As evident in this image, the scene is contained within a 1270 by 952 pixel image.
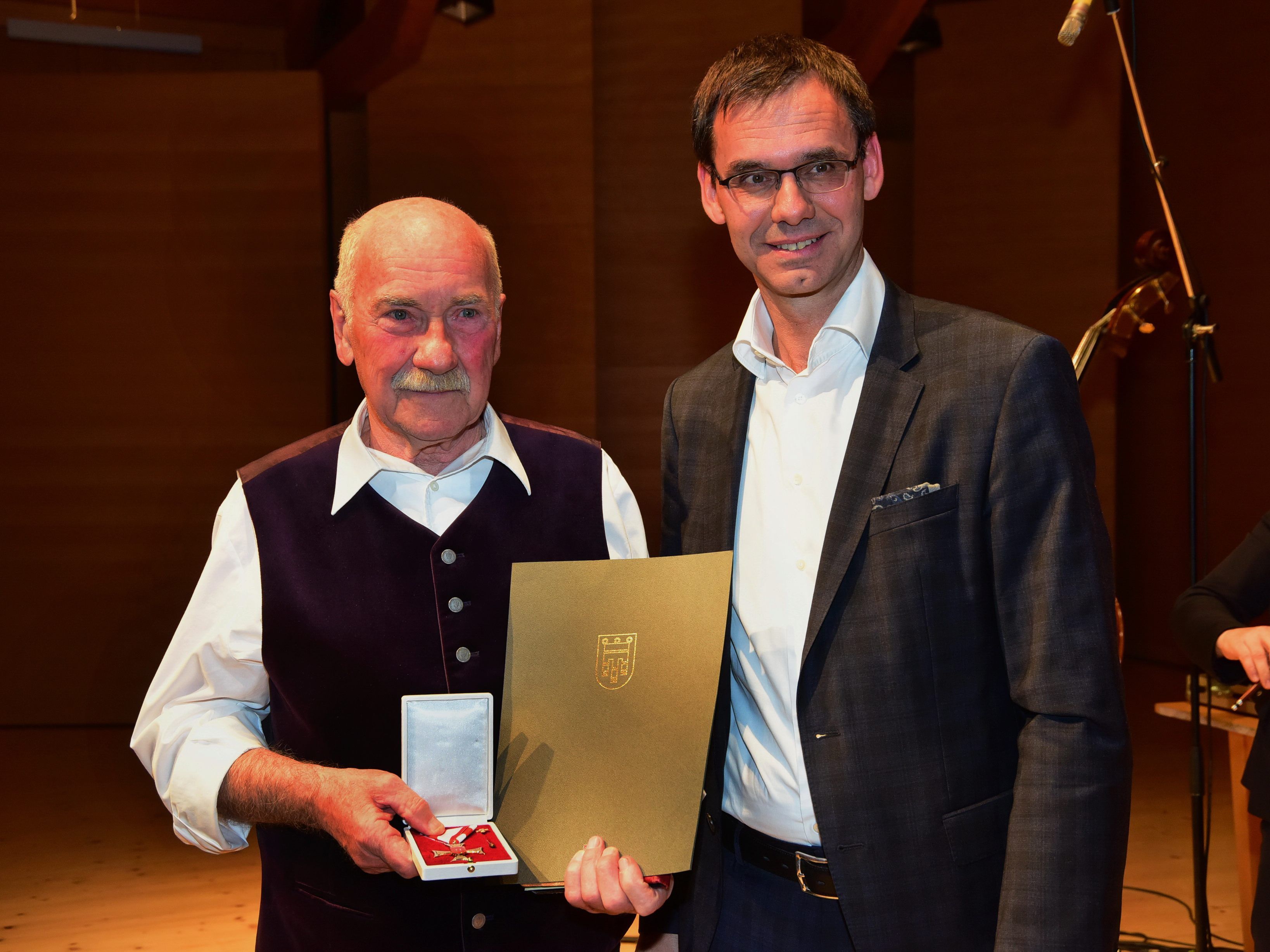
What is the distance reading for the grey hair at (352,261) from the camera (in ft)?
5.34

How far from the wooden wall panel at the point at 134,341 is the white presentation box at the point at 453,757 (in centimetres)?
498

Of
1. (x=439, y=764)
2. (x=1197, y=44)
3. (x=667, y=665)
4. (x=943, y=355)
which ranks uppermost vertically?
(x=1197, y=44)

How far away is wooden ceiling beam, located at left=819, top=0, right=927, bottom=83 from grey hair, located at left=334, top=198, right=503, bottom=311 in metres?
4.83

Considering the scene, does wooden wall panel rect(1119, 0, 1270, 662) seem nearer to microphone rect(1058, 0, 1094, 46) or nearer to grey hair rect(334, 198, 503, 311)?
→ microphone rect(1058, 0, 1094, 46)

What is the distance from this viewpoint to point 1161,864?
165 inches

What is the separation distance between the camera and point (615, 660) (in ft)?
4.62

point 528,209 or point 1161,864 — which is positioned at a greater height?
point 528,209

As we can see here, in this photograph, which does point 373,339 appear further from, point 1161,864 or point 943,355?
point 1161,864

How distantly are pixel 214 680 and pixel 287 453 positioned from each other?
13.7 inches

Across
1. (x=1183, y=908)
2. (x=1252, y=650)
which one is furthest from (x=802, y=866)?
(x=1183, y=908)

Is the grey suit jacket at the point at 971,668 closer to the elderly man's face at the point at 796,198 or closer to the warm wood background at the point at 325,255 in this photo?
the elderly man's face at the point at 796,198

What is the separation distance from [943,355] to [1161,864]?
140 inches

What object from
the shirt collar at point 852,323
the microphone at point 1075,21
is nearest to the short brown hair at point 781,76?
the shirt collar at point 852,323

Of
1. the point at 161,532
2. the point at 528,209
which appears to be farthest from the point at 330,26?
the point at 161,532
